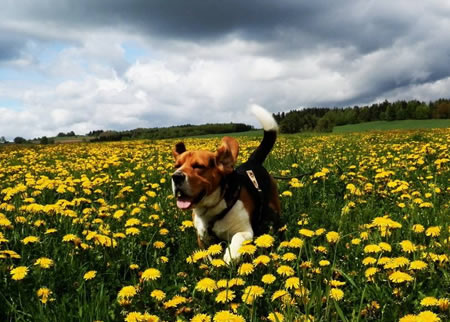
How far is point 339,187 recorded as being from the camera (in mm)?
5586

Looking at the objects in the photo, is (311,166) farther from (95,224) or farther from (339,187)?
(95,224)

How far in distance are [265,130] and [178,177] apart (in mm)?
1969

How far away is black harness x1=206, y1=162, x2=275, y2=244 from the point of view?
3.54 m

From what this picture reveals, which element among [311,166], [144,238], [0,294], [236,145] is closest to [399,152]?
[311,166]

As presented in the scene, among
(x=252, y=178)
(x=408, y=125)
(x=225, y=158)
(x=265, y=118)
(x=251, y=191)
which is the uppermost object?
(x=408, y=125)

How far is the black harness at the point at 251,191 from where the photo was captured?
3539 mm

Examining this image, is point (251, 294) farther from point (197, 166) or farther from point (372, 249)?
point (197, 166)

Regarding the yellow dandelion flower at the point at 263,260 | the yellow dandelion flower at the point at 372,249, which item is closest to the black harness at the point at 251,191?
the yellow dandelion flower at the point at 263,260

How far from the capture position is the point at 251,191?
3.90 metres

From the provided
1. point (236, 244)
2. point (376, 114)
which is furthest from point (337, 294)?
point (376, 114)

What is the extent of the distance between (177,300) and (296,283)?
67 centimetres

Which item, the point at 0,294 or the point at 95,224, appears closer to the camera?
the point at 0,294

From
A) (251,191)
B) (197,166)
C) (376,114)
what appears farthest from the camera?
(376,114)

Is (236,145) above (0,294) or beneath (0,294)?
above
